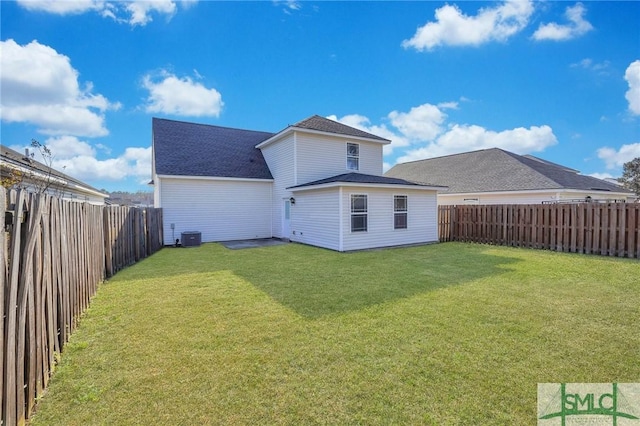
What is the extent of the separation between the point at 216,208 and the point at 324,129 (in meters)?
6.58

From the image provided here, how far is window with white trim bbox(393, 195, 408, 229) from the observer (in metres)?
12.2

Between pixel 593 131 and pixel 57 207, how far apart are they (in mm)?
25019

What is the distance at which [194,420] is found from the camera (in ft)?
7.27

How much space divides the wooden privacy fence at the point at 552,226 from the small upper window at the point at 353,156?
4.71 metres

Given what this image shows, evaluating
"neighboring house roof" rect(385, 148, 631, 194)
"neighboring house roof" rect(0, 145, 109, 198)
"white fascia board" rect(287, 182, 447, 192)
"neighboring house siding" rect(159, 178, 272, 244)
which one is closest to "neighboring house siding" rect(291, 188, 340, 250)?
"white fascia board" rect(287, 182, 447, 192)

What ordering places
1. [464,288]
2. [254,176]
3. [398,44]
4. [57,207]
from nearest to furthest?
[57,207]
[464,288]
[398,44]
[254,176]

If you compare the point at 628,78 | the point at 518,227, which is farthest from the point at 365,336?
the point at 628,78

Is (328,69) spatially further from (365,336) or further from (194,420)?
(194,420)

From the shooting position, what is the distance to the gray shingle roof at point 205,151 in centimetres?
1395

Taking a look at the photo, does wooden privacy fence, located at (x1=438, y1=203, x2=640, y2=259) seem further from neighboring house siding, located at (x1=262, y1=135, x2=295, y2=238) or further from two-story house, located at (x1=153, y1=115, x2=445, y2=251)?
neighboring house siding, located at (x1=262, y1=135, x2=295, y2=238)

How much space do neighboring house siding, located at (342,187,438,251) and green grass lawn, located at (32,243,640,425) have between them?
459cm

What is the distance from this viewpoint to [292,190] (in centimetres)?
1339

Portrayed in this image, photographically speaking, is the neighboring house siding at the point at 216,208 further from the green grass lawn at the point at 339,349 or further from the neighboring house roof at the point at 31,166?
the green grass lawn at the point at 339,349

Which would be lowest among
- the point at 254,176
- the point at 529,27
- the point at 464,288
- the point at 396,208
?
the point at 464,288
